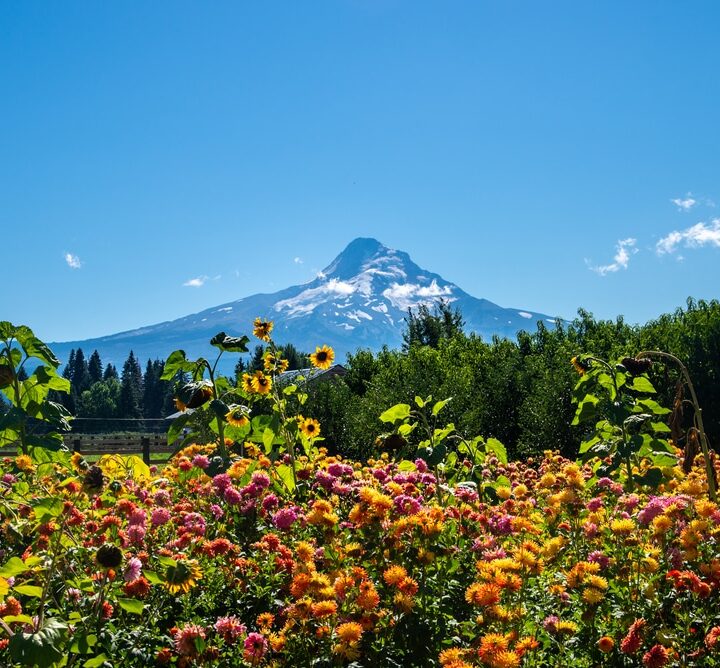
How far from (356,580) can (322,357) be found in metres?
3.04

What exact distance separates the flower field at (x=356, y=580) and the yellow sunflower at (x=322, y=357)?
1581mm

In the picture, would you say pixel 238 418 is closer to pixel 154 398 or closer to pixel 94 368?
pixel 154 398

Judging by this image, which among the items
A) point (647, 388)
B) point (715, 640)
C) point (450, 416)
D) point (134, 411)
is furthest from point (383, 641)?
point (134, 411)

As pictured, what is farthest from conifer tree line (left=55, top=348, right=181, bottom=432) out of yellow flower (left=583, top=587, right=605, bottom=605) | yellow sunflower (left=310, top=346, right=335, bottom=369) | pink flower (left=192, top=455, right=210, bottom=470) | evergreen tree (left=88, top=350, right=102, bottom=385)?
yellow flower (left=583, top=587, right=605, bottom=605)

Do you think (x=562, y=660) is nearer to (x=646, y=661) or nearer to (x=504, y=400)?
(x=646, y=661)

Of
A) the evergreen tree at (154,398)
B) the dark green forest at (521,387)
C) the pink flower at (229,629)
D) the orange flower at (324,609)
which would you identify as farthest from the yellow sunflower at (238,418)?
the evergreen tree at (154,398)

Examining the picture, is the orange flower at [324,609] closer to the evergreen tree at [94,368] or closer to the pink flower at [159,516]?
the pink flower at [159,516]

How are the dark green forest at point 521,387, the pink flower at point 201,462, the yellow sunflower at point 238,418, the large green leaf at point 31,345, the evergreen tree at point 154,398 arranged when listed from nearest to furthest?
the large green leaf at point 31,345 → the pink flower at point 201,462 → the yellow sunflower at point 238,418 → the dark green forest at point 521,387 → the evergreen tree at point 154,398

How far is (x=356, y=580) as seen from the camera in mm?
2348

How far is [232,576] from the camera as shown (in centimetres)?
286

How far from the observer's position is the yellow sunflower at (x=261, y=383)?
4.63m

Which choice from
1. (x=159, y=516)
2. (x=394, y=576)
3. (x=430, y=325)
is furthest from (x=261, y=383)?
(x=430, y=325)

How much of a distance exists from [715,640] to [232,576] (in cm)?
184

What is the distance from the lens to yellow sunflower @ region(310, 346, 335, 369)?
5156 mm
